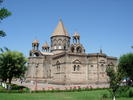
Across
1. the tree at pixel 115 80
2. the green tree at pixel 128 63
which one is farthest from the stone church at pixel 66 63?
the tree at pixel 115 80

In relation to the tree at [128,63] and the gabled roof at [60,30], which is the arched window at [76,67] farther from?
the gabled roof at [60,30]

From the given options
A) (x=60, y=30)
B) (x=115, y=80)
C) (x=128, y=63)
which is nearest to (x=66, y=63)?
(x=128, y=63)

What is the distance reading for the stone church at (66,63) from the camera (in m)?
44.8

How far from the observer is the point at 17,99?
61.2 ft

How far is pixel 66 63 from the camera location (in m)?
44.2

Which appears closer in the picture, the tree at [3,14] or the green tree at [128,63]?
the tree at [3,14]

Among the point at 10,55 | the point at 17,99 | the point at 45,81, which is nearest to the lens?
the point at 17,99

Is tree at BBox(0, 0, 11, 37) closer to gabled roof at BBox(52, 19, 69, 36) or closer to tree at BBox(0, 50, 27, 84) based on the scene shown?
tree at BBox(0, 50, 27, 84)

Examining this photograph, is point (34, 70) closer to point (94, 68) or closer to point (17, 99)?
point (94, 68)

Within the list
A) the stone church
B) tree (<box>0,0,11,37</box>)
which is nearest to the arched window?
the stone church

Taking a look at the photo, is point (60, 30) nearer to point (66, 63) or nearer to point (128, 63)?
point (66, 63)

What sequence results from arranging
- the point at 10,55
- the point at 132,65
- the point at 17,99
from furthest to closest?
the point at 132,65 → the point at 10,55 → the point at 17,99

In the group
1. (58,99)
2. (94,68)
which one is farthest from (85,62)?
(58,99)

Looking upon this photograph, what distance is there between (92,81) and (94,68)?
9.65 ft
